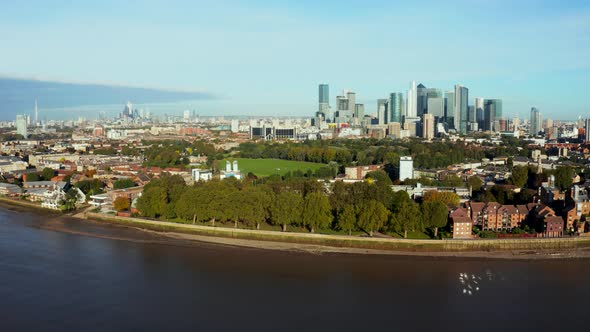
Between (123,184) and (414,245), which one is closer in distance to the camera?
(414,245)

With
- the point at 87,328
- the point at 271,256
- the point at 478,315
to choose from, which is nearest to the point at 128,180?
the point at 271,256

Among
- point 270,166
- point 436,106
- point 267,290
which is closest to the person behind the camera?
point 267,290

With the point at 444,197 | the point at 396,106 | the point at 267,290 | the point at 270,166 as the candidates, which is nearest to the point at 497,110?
the point at 396,106

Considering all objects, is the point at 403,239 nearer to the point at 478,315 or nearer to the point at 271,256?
the point at 271,256

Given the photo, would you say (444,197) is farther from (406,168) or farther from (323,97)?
(323,97)

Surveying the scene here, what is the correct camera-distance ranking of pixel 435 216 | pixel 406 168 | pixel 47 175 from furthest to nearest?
pixel 47 175 < pixel 406 168 < pixel 435 216

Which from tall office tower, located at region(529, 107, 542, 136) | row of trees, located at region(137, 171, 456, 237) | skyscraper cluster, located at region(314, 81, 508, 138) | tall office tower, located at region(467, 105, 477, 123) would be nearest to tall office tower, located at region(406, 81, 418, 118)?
skyscraper cluster, located at region(314, 81, 508, 138)

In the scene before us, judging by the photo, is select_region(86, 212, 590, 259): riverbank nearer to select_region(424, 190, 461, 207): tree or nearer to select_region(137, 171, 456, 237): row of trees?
select_region(137, 171, 456, 237): row of trees
